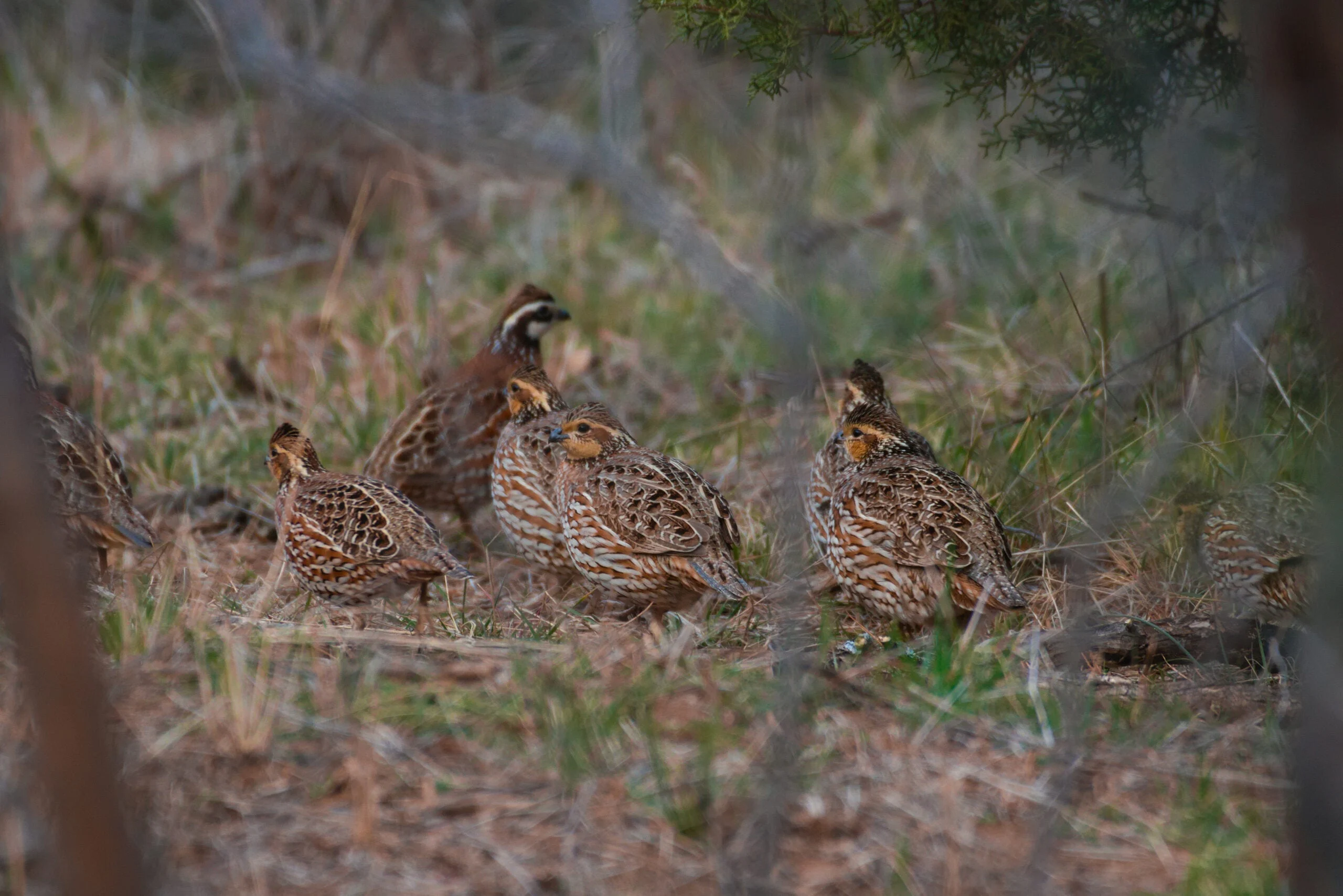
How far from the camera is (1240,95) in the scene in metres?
5.64

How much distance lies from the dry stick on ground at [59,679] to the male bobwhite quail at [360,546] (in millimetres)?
2391

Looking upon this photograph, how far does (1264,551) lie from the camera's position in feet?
15.7

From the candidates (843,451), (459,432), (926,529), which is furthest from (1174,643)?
(459,432)

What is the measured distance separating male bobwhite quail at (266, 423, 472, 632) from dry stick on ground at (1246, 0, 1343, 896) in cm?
320

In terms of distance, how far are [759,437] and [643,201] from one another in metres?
5.12

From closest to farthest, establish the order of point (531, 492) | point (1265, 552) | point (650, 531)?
point (1265, 552) < point (650, 531) < point (531, 492)

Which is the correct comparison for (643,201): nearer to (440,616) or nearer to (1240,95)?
(440,616)

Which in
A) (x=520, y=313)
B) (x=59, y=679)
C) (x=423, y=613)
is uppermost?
(x=59, y=679)

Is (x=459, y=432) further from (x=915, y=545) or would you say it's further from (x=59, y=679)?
(x=59, y=679)

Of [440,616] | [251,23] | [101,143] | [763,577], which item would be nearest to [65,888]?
[251,23]

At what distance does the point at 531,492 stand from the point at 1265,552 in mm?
2917

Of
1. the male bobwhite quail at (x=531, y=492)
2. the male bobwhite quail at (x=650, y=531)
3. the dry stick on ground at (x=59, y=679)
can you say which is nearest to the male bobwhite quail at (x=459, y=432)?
the male bobwhite quail at (x=531, y=492)

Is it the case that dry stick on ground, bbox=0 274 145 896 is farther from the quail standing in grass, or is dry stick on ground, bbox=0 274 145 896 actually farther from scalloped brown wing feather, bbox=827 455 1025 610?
the quail standing in grass

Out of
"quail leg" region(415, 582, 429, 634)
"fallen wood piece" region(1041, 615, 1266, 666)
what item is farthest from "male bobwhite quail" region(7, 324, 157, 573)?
"fallen wood piece" region(1041, 615, 1266, 666)
